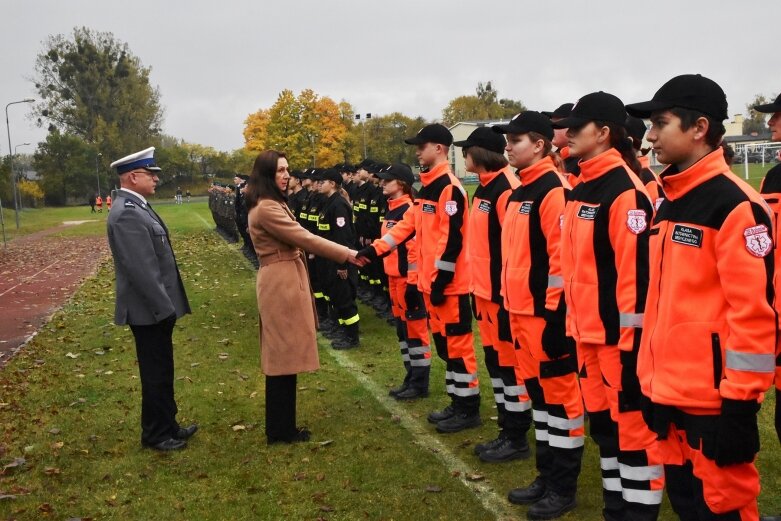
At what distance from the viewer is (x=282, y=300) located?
6.16m

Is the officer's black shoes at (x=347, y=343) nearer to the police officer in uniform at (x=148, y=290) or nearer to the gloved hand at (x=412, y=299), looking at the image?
the gloved hand at (x=412, y=299)

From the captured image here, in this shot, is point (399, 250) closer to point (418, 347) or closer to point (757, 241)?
point (418, 347)

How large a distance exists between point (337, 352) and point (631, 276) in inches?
246

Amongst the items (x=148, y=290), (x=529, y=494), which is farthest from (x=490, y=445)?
(x=148, y=290)

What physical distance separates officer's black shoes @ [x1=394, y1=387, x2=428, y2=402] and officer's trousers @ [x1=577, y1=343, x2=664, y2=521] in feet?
11.0

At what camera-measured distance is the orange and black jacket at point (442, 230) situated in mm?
6066

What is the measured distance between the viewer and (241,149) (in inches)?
3804

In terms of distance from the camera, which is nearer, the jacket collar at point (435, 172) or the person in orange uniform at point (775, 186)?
the person in orange uniform at point (775, 186)

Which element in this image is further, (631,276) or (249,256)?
(249,256)

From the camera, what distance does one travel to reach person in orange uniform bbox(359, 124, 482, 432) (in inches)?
240

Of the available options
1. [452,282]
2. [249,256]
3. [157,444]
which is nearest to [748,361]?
[452,282]

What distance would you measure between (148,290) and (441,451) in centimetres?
263

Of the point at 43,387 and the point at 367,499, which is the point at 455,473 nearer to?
the point at 367,499

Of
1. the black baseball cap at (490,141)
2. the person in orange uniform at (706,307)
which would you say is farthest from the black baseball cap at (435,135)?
the person in orange uniform at (706,307)
